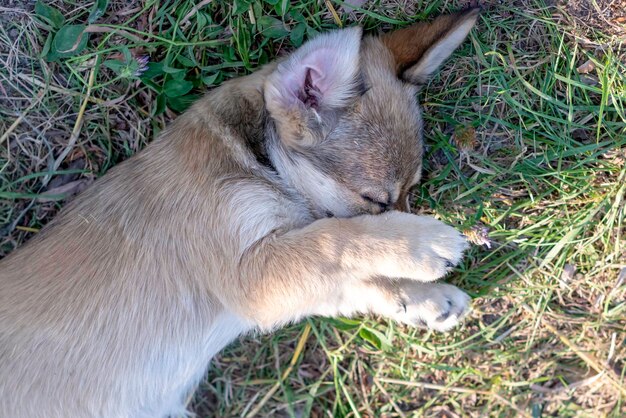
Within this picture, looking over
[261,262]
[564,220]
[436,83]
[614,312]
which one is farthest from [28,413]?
[614,312]

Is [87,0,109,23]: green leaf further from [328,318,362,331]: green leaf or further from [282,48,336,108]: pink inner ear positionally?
[328,318,362,331]: green leaf

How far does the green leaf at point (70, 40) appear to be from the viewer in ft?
13.6

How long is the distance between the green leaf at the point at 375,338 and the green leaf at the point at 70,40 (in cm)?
308

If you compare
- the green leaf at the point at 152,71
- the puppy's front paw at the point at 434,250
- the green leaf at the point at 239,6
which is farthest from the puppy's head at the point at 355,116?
the green leaf at the point at 152,71

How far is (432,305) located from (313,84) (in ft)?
6.03

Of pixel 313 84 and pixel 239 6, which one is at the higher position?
pixel 239 6

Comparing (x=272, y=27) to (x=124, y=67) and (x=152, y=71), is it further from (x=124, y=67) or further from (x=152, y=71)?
(x=124, y=67)

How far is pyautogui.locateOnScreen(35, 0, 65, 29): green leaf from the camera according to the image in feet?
13.7

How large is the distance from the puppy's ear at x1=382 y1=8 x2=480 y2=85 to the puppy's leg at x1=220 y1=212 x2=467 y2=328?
3.24ft

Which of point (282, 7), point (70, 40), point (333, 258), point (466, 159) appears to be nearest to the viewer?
point (333, 258)

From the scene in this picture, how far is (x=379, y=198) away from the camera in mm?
3600

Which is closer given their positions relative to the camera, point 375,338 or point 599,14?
point 599,14

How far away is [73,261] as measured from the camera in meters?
3.61

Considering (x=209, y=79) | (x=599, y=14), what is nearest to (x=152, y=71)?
(x=209, y=79)
